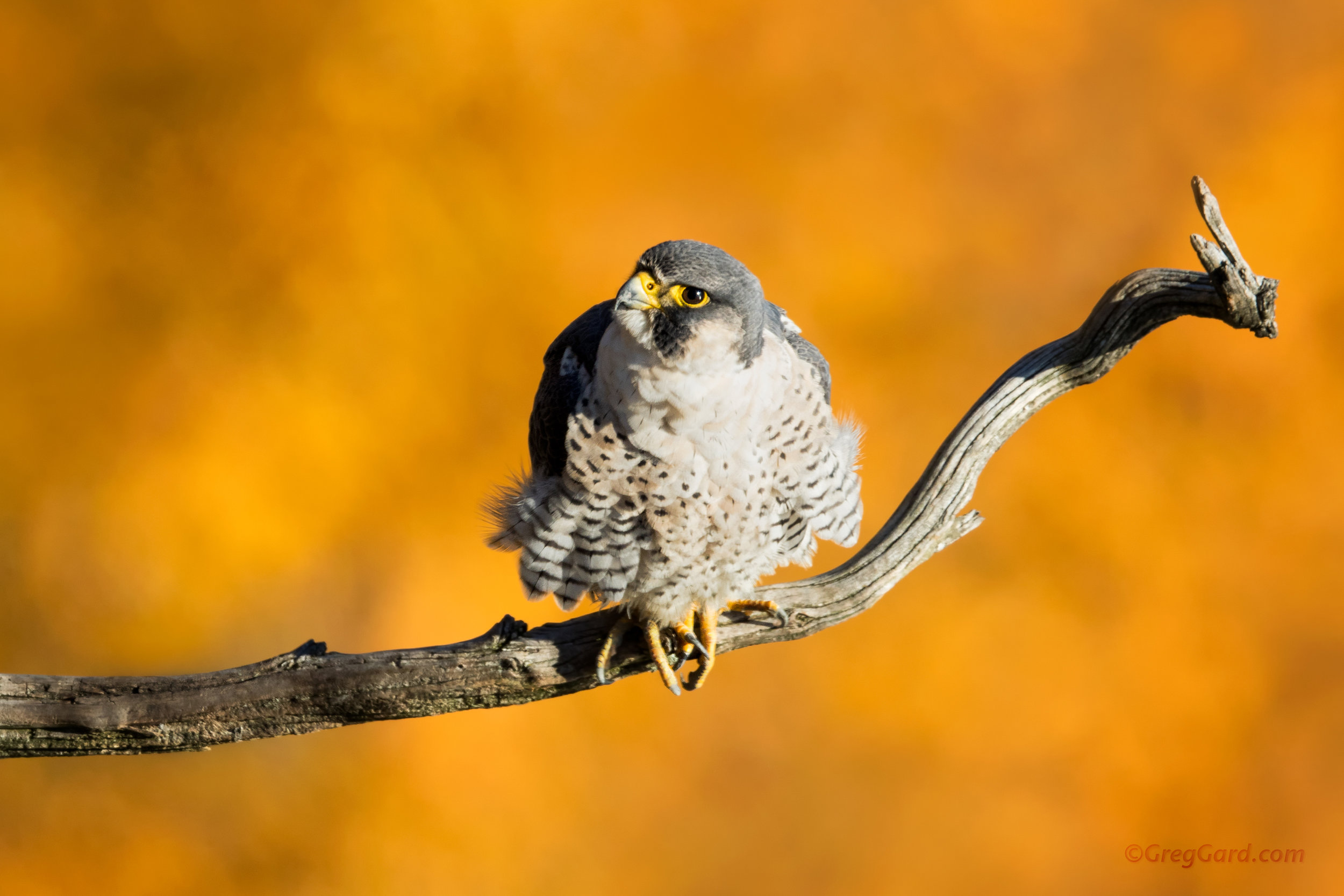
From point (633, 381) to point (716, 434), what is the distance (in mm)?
197

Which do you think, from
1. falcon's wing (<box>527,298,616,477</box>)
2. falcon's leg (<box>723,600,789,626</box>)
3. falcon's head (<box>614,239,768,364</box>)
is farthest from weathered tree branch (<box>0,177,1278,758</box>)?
falcon's head (<box>614,239,768,364</box>)

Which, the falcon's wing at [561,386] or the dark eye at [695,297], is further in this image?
the falcon's wing at [561,386]

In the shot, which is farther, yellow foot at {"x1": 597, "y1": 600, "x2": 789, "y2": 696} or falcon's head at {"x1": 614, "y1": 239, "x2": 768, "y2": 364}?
yellow foot at {"x1": 597, "y1": 600, "x2": 789, "y2": 696}

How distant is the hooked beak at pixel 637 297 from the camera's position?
191 centimetres

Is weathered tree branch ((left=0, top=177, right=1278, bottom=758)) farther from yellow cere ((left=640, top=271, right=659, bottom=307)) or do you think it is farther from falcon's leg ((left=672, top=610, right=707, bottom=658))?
yellow cere ((left=640, top=271, right=659, bottom=307))

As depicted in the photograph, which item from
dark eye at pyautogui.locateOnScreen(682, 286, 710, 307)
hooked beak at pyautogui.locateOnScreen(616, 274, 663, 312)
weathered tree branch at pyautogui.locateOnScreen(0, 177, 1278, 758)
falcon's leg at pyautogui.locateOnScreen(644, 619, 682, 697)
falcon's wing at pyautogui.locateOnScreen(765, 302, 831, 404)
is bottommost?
falcon's leg at pyautogui.locateOnScreen(644, 619, 682, 697)

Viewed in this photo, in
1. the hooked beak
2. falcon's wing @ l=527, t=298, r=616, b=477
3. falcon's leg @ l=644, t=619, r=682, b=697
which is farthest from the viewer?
falcon's leg @ l=644, t=619, r=682, b=697

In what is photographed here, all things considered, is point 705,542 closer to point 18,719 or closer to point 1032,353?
point 1032,353

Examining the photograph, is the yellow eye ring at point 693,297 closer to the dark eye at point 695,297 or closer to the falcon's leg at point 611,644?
the dark eye at point 695,297

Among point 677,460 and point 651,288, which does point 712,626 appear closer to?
point 677,460

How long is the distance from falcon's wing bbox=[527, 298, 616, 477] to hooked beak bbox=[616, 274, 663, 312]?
219mm

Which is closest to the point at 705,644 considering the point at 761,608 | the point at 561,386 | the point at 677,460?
the point at 761,608

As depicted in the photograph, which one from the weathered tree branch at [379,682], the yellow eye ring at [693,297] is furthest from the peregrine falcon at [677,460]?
the weathered tree branch at [379,682]

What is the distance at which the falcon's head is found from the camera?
6.29 ft
